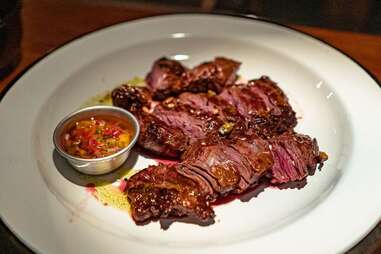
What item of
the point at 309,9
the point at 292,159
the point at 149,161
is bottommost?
the point at 149,161

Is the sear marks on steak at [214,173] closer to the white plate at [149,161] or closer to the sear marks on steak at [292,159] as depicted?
the sear marks on steak at [292,159]

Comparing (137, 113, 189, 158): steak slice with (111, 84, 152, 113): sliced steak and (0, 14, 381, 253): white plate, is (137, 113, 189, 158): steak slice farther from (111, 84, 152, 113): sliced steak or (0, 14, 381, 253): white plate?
(111, 84, 152, 113): sliced steak

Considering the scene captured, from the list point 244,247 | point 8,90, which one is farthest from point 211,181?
point 8,90

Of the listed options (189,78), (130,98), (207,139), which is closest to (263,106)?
(207,139)

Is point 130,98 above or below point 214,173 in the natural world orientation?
below

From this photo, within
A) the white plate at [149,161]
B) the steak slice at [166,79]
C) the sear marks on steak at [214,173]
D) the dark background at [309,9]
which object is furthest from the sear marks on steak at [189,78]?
the dark background at [309,9]

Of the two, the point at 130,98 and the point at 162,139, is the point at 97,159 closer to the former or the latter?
the point at 162,139

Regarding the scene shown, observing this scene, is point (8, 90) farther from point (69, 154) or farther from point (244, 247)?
point (244, 247)

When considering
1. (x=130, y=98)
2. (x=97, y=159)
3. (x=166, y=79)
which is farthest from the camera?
(x=166, y=79)

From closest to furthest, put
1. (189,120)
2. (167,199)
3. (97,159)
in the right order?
1. (167,199)
2. (97,159)
3. (189,120)
